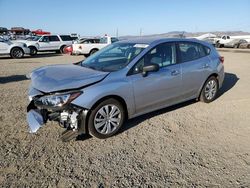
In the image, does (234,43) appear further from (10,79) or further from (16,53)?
(10,79)

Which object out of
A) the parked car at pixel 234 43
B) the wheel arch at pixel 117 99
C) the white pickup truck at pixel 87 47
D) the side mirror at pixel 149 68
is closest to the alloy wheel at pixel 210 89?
the side mirror at pixel 149 68

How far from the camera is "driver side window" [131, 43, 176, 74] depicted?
477 cm

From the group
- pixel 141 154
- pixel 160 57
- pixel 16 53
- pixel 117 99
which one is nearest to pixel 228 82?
pixel 160 57

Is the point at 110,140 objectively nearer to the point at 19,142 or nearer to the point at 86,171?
the point at 86,171

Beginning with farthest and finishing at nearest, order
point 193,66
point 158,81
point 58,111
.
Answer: point 193,66, point 158,81, point 58,111

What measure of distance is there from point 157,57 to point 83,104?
6.25ft

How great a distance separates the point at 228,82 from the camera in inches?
361

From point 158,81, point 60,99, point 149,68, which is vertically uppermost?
point 149,68

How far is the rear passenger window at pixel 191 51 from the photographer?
5688 millimetres

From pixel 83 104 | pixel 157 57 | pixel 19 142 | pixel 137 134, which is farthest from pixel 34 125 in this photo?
pixel 157 57

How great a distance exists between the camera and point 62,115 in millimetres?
4109

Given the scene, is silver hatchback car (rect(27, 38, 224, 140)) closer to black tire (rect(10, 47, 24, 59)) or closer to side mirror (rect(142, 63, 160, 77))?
side mirror (rect(142, 63, 160, 77))

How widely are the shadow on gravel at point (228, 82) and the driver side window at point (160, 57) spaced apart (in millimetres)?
2736

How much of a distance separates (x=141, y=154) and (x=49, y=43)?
21759mm
